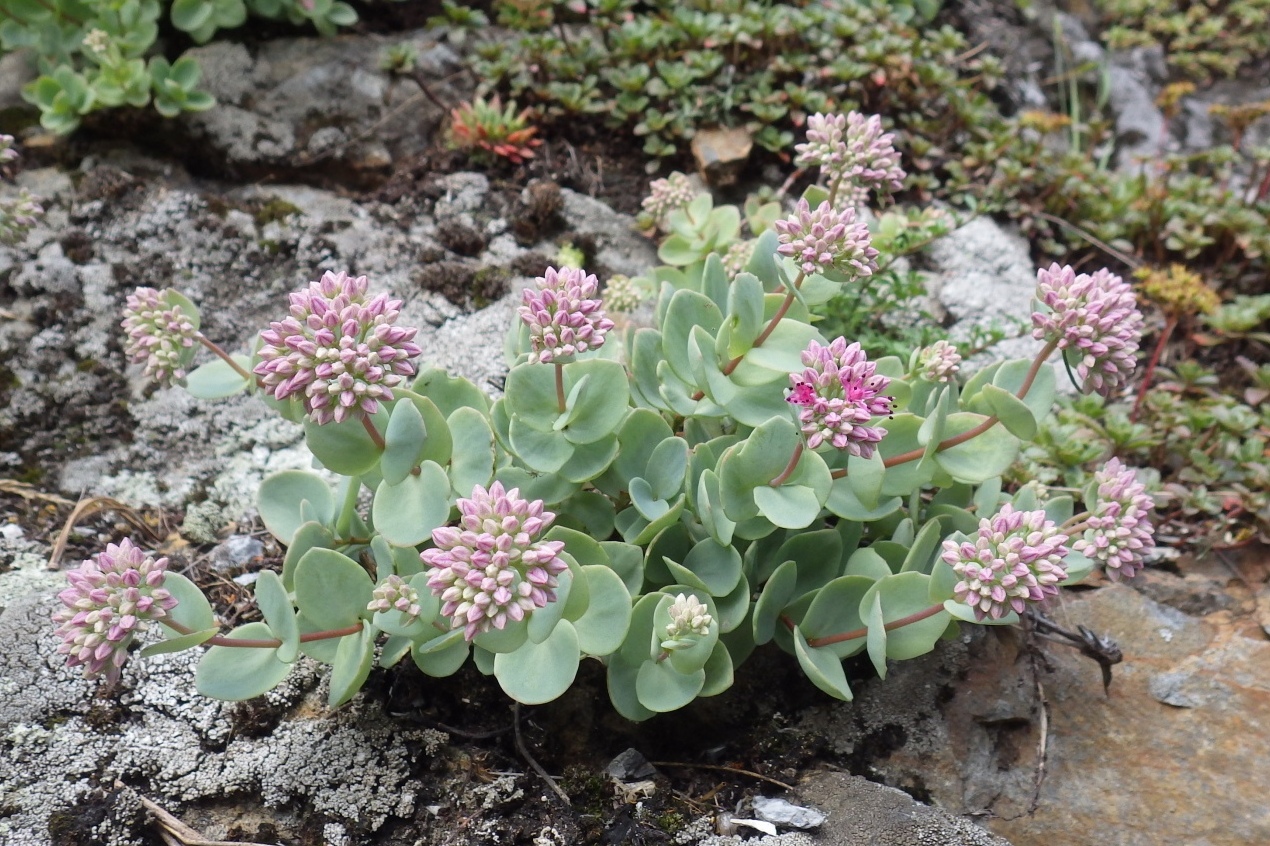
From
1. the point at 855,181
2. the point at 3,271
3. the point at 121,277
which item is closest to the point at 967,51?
the point at 855,181

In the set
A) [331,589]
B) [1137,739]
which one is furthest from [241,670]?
[1137,739]

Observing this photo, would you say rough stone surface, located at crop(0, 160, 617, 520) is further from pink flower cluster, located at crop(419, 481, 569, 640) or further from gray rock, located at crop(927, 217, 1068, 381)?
pink flower cluster, located at crop(419, 481, 569, 640)

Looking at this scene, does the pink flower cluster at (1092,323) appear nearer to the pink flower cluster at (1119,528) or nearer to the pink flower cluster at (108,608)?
the pink flower cluster at (1119,528)

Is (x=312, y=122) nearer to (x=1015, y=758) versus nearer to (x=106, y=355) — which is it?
(x=106, y=355)

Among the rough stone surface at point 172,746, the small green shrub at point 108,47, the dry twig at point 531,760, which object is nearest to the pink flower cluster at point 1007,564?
the dry twig at point 531,760

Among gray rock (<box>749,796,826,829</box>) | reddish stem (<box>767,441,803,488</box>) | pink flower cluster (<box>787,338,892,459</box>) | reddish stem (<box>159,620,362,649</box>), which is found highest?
pink flower cluster (<box>787,338,892,459</box>)

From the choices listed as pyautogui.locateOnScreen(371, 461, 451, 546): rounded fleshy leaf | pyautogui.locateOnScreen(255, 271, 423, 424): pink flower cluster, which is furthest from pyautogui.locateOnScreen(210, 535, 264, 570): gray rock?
pyautogui.locateOnScreen(255, 271, 423, 424): pink flower cluster
